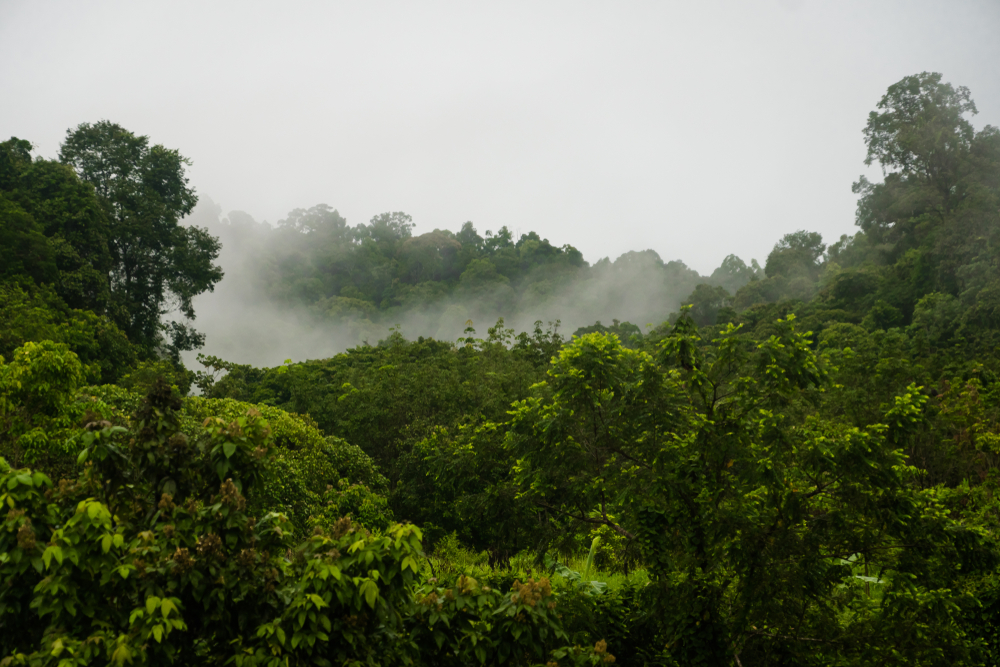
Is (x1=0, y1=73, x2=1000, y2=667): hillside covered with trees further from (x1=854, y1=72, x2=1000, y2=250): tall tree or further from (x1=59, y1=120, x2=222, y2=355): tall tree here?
(x1=854, y1=72, x2=1000, y2=250): tall tree

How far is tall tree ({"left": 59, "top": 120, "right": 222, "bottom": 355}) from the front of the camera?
24516 millimetres

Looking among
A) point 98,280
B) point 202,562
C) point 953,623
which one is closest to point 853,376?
point 953,623

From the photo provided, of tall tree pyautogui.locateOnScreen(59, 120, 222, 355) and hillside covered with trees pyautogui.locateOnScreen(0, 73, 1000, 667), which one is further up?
tall tree pyautogui.locateOnScreen(59, 120, 222, 355)

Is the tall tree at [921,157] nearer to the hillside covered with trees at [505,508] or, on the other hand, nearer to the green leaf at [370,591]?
the hillside covered with trees at [505,508]

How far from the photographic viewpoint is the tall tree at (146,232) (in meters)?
24.5

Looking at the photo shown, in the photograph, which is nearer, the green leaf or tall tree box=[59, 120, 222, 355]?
the green leaf

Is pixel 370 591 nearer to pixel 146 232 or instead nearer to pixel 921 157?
pixel 146 232

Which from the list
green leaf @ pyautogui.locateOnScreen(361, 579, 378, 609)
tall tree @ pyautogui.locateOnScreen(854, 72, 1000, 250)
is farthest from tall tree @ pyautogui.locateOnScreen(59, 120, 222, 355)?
tall tree @ pyautogui.locateOnScreen(854, 72, 1000, 250)

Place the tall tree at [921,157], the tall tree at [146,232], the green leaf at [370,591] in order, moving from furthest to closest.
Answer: the tall tree at [921,157], the tall tree at [146,232], the green leaf at [370,591]

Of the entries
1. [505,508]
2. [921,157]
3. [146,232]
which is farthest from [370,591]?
[921,157]

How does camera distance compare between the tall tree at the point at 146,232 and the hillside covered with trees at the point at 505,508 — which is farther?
the tall tree at the point at 146,232

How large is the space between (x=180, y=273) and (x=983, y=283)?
1317 inches

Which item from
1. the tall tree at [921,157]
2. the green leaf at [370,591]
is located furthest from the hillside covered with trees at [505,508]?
the tall tree at [921,157]

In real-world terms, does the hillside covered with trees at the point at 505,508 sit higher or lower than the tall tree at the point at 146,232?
lower
